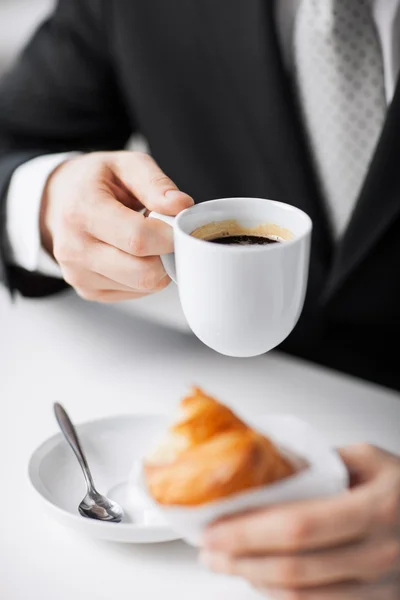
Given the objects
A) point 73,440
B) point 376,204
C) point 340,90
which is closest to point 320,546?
point 73,440

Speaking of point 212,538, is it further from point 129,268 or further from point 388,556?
point 129,268

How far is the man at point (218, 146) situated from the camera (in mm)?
810

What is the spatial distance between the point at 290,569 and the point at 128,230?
0.34 metres

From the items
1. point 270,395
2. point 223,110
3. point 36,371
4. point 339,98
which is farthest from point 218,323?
point 223,110

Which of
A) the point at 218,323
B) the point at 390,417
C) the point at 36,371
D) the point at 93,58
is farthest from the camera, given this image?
the point at 93,58

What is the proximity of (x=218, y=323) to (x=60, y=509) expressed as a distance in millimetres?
227

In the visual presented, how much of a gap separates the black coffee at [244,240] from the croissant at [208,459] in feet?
0.51

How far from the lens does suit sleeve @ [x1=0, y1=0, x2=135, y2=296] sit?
53.0 inches

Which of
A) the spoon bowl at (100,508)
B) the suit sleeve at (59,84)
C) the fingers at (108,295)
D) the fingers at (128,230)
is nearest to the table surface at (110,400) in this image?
the spoon bowl at (100,508)

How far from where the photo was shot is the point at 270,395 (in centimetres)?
94

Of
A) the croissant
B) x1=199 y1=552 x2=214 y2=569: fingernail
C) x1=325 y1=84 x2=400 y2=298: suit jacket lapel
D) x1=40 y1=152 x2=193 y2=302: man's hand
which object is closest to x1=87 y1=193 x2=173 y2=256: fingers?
x1=40 y1=152 x2=193 y2=302: man's hand

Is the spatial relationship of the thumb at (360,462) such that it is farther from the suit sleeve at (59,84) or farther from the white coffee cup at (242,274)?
the suit sleeve at (59,84)

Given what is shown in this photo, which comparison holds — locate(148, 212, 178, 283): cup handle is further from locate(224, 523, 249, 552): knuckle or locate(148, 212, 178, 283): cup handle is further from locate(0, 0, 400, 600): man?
locate(224, 523, 249, 552): knuckle

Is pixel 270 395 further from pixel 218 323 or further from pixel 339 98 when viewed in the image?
pixel 339 98
